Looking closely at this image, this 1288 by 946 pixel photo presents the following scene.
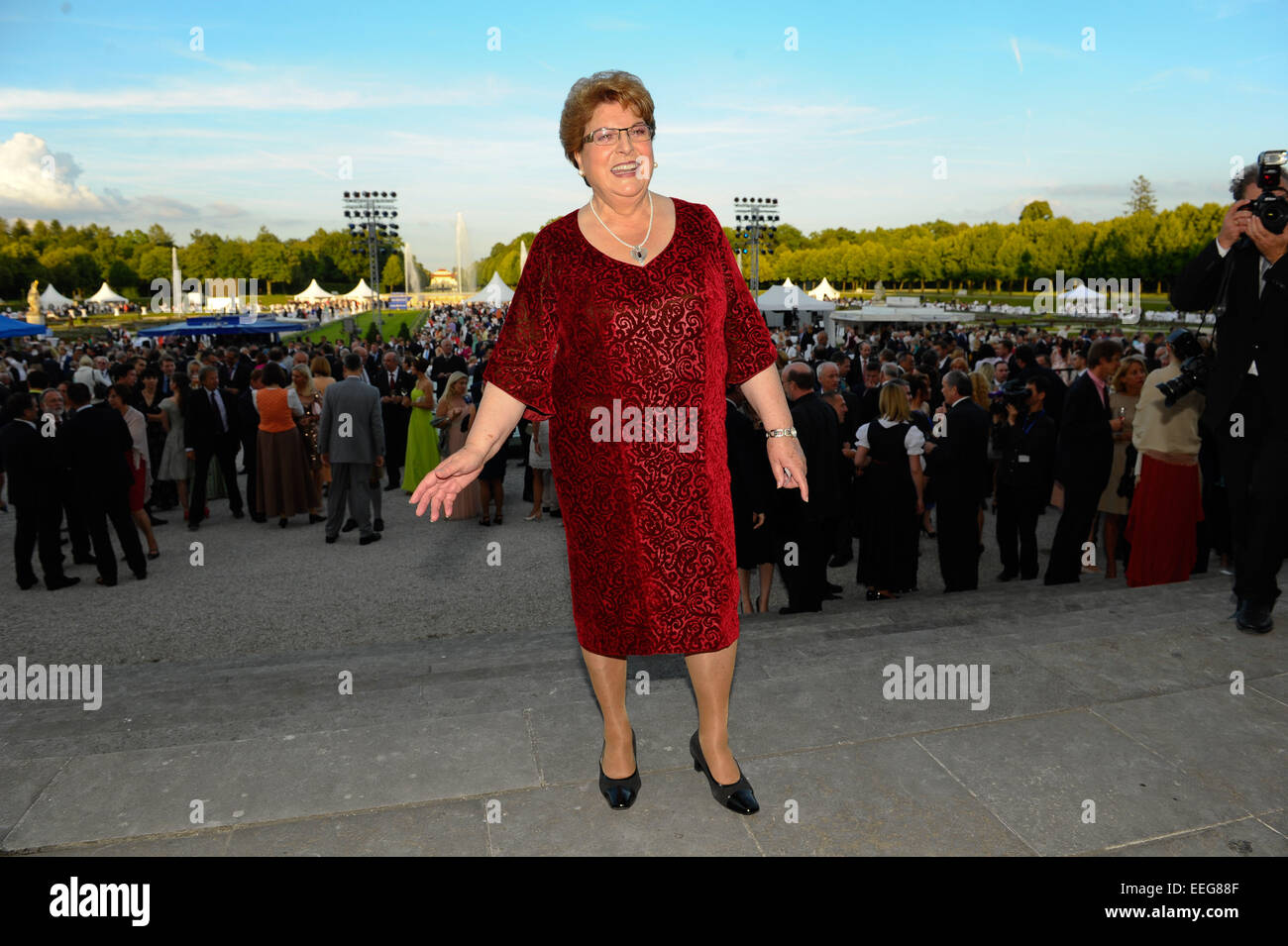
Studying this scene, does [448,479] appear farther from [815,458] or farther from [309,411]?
[309,411]

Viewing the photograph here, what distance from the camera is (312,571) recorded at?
8617 mm

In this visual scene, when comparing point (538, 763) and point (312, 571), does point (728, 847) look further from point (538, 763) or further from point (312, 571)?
point (312, 571)

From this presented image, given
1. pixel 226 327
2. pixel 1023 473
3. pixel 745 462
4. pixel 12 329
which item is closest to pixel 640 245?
pixel 745 462

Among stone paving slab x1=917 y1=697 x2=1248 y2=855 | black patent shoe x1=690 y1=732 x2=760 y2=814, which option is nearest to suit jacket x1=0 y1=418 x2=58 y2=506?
black patent shoe x1=690 y1=732 x2=760 y2=814

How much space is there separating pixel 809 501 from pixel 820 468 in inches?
10.5

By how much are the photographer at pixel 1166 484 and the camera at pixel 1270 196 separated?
241 centimetres

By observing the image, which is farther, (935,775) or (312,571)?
(312,571)

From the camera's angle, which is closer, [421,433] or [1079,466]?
[1079,466]

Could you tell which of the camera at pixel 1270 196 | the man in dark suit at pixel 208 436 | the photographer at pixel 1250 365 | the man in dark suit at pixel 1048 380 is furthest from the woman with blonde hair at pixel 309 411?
the camera at pixel 1270 196

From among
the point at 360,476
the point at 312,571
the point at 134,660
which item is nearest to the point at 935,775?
the point at 134,660

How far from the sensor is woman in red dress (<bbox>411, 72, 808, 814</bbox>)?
2.53 meters

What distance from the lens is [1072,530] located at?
6.86 m
